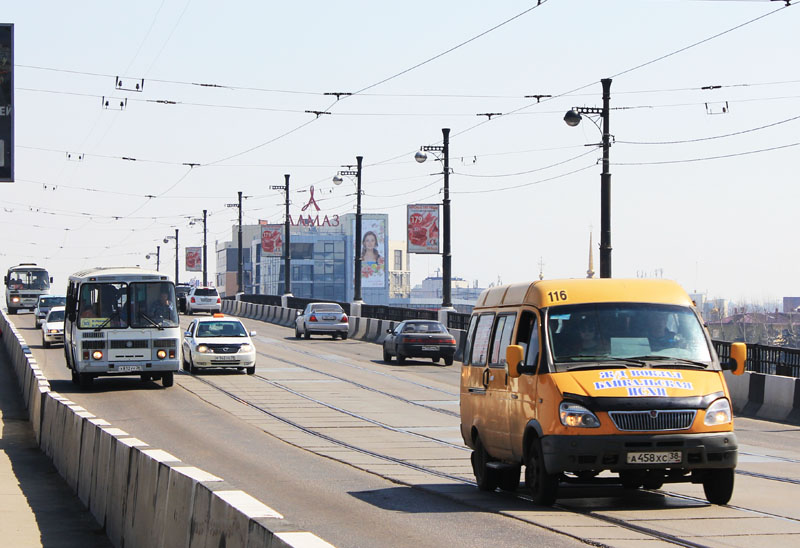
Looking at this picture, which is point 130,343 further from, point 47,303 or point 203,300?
point 203,300

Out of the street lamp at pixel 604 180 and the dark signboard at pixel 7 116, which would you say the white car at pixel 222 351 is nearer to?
the dark signboard at pixel 7 116

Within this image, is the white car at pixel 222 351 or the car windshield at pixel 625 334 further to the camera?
the white car at pixel 222 351

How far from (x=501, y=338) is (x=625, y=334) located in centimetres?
172

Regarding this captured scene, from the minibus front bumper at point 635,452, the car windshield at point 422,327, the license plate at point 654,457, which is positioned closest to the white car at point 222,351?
the car windshield at point 422,327

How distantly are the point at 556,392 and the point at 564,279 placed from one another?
1635 mm

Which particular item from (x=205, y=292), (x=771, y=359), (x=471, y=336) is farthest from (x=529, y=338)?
(x=205, y=292)

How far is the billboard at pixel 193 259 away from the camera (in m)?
139

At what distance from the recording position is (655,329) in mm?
12289

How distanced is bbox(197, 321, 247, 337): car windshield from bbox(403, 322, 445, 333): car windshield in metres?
6.62

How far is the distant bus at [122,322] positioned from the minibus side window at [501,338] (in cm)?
1771

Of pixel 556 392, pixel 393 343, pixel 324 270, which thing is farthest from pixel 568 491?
pixel 324 270

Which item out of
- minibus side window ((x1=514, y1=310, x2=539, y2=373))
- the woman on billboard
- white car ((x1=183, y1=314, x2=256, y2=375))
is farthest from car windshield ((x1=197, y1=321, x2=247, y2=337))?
the woman on billboard

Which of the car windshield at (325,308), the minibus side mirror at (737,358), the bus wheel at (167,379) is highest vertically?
the minibus side mirror at (737,358)

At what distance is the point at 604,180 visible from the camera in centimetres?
3106
